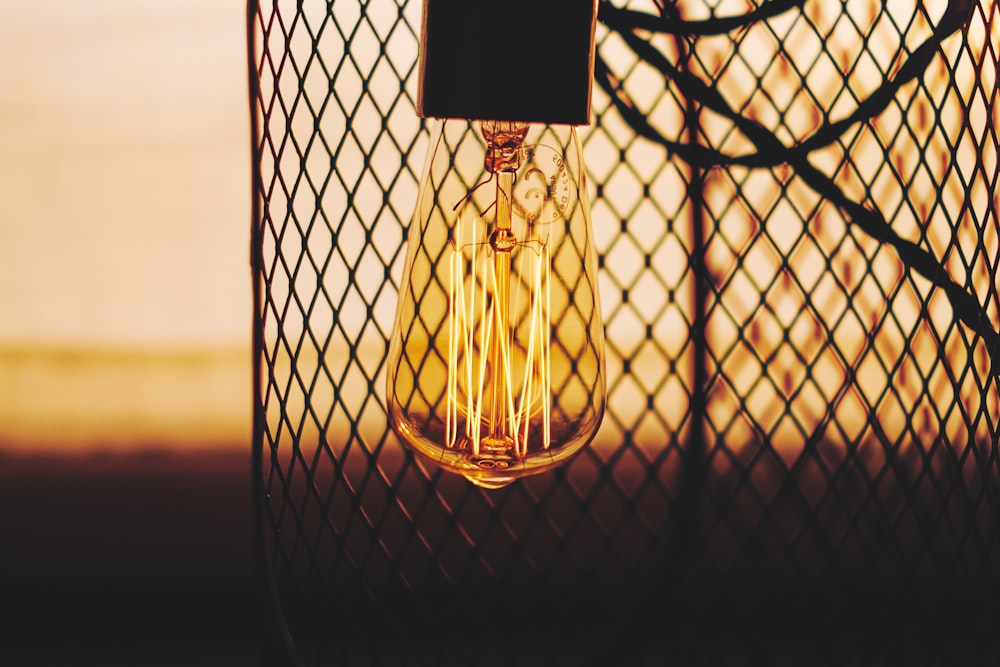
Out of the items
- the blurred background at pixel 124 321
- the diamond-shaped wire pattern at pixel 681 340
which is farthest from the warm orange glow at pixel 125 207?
the diamond-shaped wire pattern at pixel 681 340

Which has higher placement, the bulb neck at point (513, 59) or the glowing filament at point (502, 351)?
the bulb neck at point (513, 59)

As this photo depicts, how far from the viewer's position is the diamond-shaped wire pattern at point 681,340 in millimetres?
480

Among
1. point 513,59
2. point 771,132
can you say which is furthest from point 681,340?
point 513,59

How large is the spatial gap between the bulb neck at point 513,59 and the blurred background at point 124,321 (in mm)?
903

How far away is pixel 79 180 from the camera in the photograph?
1.25 metres

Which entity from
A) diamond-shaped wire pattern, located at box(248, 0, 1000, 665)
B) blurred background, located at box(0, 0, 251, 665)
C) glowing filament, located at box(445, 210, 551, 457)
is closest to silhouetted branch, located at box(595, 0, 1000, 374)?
diamond-shaped wire pattern, located at box(248, 0, 1000, 665)

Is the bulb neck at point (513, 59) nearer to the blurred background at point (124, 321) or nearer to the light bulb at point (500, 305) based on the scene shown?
the light bulb at point (500, 305)

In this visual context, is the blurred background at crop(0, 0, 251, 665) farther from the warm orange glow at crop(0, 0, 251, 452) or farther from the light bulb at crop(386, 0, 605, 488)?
the light bulb at crop(386, 0, 605, 488)

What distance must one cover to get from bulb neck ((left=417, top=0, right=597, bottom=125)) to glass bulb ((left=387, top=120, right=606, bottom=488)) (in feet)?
0.15

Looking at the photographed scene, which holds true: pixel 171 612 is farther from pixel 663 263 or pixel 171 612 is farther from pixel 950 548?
pixel 950 548

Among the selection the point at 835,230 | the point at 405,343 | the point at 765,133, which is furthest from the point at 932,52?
the point at 835,230

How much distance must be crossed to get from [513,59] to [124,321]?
1.05 meters

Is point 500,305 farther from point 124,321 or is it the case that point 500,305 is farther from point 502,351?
point 124,321

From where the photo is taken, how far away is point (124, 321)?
4.12 ft
